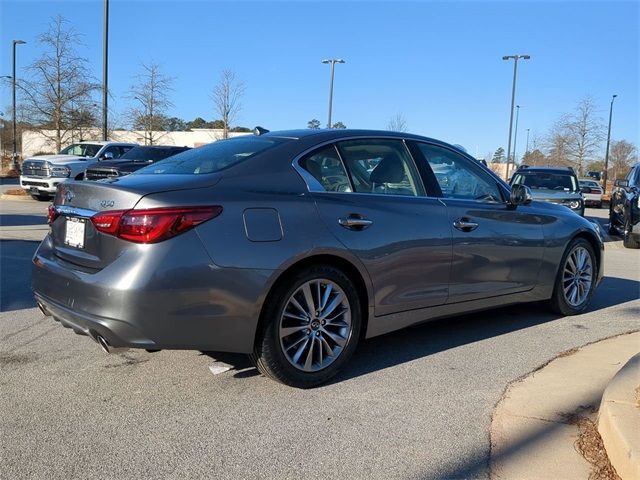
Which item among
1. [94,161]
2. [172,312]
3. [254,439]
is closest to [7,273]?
[172,312]

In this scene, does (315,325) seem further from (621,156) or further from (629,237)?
(621,156)

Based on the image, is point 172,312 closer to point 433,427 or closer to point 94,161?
point 433,427

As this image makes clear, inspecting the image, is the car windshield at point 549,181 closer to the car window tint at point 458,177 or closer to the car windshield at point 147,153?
the car windshield at point 147,153

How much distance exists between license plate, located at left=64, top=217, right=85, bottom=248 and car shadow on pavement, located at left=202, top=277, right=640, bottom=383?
1315 mm

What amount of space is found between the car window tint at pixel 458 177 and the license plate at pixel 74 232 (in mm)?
2583

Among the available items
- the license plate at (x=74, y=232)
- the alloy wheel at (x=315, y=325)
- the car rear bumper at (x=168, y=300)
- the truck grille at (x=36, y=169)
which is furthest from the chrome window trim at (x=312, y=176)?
the truck grille at (x=36, y=169)

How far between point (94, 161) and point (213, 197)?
15.7 meters

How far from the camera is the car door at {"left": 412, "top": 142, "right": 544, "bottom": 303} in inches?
184

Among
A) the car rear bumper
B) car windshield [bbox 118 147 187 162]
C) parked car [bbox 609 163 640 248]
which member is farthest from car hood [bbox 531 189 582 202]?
the car rear bumper

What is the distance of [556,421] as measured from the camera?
348cm

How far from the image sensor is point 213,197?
349 centimetres

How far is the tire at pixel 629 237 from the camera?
11655 mm

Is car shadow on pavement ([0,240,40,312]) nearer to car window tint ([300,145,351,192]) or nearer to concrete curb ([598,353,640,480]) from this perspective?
car window tint ([300,145,351,192])

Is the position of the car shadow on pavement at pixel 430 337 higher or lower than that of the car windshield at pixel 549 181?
lower
